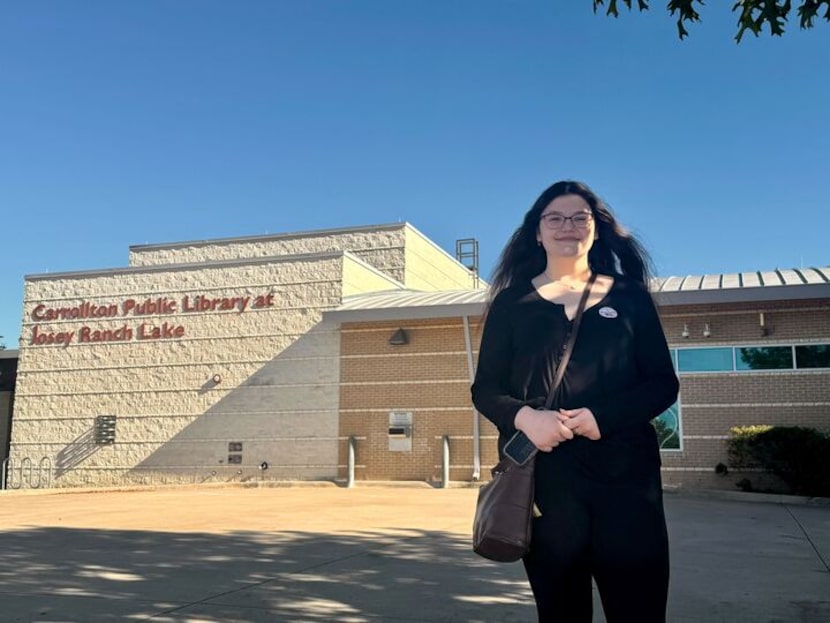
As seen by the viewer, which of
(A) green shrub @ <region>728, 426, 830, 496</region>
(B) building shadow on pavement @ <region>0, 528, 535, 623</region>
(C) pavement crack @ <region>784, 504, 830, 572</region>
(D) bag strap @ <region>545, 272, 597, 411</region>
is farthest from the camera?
(A) green shrub @ <region>728, 426, 830, 496</region>

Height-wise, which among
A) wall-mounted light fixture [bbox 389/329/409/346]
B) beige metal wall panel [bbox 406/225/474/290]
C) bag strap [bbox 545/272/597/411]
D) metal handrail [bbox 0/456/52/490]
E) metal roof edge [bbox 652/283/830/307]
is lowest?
metal handrail [bbox 0/456/52/490]

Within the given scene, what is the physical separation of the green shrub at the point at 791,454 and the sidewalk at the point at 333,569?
250cm

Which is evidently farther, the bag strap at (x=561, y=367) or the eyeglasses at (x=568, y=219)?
the eyeglasses at (x=568, y=219)

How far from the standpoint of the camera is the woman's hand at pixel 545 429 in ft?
7.13

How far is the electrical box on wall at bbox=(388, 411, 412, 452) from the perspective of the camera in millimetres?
18734

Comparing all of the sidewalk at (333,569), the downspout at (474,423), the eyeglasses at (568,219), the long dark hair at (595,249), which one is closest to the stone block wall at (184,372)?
the downspout at (474,423)

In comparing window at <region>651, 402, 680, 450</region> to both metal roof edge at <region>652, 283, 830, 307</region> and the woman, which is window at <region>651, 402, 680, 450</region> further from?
the woman

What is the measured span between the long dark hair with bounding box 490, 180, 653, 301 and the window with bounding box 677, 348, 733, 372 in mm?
14401

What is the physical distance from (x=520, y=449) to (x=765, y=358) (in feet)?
50.3

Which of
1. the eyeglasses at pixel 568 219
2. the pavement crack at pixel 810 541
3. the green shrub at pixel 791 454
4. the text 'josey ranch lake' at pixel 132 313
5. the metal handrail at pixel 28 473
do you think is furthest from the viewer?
the metal handrail at pixel 28 473

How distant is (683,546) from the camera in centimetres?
781

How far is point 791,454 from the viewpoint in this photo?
14.2 m

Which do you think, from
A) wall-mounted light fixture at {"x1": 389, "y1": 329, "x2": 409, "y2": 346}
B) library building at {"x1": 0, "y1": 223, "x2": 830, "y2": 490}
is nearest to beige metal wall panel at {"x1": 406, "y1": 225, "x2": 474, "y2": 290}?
library building at {"x1": 0, "y1": 223, "x2": 830, "y2": 490}

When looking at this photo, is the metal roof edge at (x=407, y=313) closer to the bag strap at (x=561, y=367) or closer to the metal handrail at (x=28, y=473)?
the metal handrail at (x=28, y=473)
